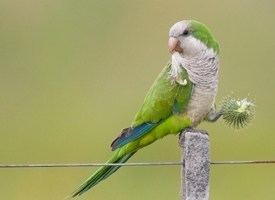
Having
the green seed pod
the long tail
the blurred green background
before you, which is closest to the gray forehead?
the green seed pod

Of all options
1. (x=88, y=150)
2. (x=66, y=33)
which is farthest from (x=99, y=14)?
(x=88, y=150)

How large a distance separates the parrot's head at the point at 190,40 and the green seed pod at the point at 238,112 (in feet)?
1.96

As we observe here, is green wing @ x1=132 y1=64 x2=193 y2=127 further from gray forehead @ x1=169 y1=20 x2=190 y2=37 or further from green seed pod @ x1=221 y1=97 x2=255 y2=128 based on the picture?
green seed pod @ x1=221 y1=97 x2=255 y2=128

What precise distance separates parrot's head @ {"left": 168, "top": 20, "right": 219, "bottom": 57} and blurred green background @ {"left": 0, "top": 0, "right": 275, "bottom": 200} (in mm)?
3519

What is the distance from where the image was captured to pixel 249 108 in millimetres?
9141

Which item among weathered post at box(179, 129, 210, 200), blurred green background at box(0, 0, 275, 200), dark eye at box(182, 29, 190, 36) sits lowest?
weathered post at box(179, 129, 210, 200)

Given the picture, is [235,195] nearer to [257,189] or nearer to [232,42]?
[257,189]

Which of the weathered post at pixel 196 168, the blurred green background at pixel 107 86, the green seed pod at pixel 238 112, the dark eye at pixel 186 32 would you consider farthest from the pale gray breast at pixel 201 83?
the blurred green background at pixel 107 86

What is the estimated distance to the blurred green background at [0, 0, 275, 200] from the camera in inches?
542


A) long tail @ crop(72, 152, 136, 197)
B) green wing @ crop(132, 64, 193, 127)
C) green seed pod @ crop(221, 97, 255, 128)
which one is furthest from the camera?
green wing @ crop(132, 64, 193, 127)

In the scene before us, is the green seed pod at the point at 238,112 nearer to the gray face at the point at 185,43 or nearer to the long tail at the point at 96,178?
the gray face at the point at 185,43

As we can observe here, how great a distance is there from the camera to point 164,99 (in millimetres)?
9570

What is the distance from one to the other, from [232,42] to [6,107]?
2.87 meters

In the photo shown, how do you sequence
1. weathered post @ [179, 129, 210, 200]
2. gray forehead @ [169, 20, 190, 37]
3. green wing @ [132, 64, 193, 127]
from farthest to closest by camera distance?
gray forehead @ [169, 20, 190, 37] < green wing @ [132, 64, 193, 127] < weathered post @ [179, 129, 210, 200]
